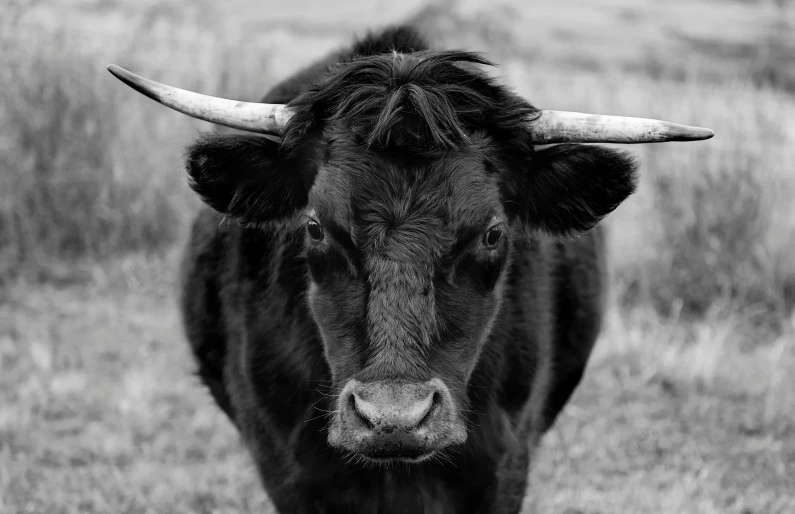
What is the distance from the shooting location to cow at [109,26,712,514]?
2.98m

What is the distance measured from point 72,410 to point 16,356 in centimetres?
91

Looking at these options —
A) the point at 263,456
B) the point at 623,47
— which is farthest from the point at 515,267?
the point at 623,47

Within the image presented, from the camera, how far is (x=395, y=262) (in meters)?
2.99

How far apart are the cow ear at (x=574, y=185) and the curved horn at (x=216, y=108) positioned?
0.93 meters

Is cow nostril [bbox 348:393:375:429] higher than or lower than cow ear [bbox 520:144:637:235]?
lower

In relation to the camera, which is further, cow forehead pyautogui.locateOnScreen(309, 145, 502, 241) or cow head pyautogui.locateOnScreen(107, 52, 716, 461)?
cow forehead pyautogui.locateOnScreen(309, 145, 502, 241)

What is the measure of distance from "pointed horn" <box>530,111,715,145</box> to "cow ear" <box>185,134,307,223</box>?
894 mm

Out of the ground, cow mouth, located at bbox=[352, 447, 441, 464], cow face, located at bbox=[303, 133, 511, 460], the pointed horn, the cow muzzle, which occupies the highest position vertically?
the pointed horn

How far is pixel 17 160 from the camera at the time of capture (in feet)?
25.6

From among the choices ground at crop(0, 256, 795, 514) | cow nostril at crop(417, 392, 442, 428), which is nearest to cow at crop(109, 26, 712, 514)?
cow nostril at crop(417, 392, 442, 428)

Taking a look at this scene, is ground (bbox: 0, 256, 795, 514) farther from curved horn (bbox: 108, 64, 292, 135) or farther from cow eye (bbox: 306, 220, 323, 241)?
curved horn (bbox: 108, 64, 292, 135)

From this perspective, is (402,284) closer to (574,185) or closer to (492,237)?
(492,237)

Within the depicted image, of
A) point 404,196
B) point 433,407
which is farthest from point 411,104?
point 433,407

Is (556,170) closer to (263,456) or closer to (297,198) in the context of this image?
(297,198)
